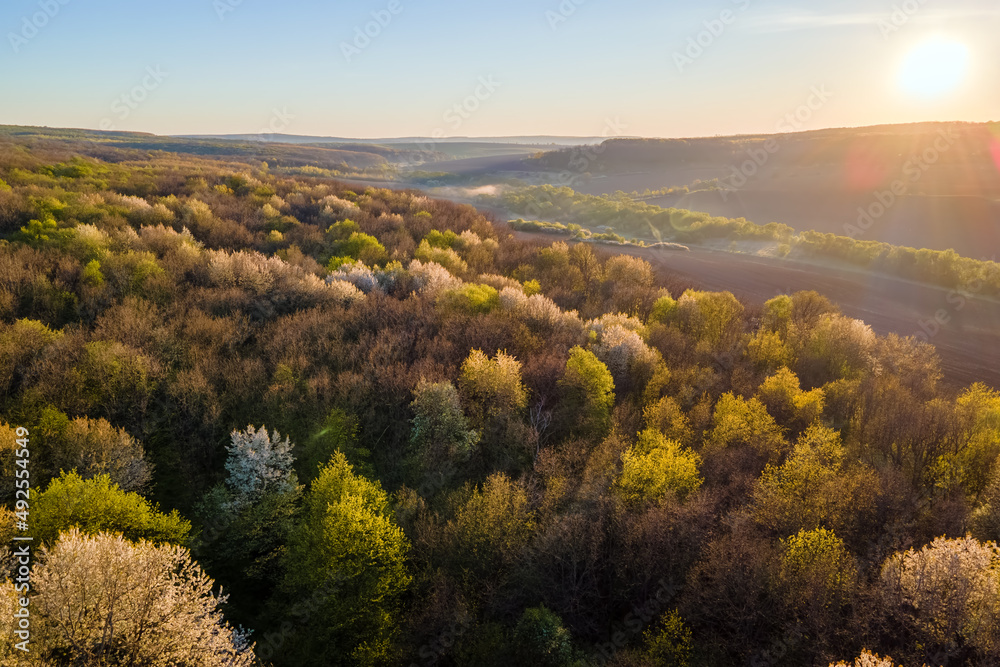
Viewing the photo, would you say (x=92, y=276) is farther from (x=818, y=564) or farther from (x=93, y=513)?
(x=818, y=564)

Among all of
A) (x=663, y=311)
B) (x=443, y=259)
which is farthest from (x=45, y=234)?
(x=663, y=311)

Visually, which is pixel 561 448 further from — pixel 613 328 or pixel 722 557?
pixel 613 328

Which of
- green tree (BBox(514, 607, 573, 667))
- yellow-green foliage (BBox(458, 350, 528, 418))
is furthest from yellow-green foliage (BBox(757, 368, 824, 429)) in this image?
green tree (BBox(514, 607, 573, 667))

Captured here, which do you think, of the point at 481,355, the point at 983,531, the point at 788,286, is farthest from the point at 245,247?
the point at 788,286

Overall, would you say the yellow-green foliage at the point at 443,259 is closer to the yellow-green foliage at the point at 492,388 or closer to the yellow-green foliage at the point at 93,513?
the yellow-green foliage at the point at 492,388

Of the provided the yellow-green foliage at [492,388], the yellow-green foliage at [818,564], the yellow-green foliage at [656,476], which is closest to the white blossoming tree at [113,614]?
the yellow-green foliage at [656,476]

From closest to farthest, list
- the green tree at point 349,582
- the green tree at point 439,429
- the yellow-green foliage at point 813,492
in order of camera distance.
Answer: the green tree at point 349,582
the yellow-green foliage at point 813,492
the green tree at point 439,429

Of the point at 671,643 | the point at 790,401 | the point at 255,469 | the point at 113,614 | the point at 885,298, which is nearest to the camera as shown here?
the point at 113,614
